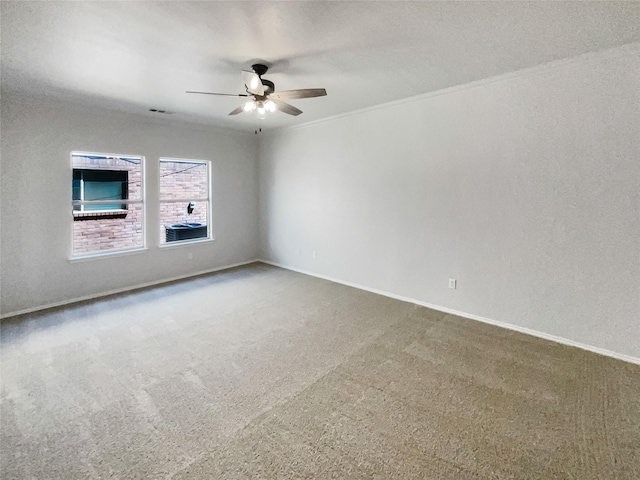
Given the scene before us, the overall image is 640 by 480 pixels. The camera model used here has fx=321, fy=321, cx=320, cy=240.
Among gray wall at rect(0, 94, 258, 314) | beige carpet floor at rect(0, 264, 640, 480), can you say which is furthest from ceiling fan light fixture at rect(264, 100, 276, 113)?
gray wall at rect(0, 94, 258, 314)

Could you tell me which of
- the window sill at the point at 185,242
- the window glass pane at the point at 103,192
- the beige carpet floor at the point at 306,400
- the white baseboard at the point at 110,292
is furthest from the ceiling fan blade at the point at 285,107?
the white baseboard at the point at 110,292

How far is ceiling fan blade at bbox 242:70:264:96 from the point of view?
264 centimetres

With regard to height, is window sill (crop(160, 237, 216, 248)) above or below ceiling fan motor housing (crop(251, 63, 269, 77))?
below

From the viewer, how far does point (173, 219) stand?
5.57m

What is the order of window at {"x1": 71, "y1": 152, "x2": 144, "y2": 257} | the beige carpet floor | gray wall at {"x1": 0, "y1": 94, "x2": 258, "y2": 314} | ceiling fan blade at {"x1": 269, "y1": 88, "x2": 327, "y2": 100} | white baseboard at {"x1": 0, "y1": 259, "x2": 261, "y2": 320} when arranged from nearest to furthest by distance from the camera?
the beige carpet floor → ceiling fan blade at {"x1": 269, "y1": 88, "x2": 327, "y2": 100} → gray wall at {"x1": 0, "y1": 94, "x2": 258, "y2": 314} → white baseboard at {"x1": 0, "y1": 259, "x2": 261, "y2": 320} → window at {"x1": 71, "y1": 152, "x2": 144, "y2": 257}

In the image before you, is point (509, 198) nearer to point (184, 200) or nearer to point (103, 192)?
point (184, 200)

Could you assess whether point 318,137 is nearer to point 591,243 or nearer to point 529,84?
point 529,84

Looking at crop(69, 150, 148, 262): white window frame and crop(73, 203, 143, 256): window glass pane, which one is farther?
crop(73, 203, 143, 256): window glass pane

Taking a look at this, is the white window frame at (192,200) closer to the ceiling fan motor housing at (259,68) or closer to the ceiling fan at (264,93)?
the ceiling fan at (264,93)

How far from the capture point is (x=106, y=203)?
4.71m

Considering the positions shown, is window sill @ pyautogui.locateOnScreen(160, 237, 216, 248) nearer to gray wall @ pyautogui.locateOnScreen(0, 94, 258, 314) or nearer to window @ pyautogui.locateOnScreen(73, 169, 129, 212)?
gray wall @ pyautogui.locateOnScreen(0, 94, 258, 314)

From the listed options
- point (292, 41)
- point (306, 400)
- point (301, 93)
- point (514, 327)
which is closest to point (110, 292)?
point (306, 400)

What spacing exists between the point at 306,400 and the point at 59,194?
4.17 m

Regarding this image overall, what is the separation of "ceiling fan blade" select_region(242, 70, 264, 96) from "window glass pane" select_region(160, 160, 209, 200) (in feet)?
10.4
